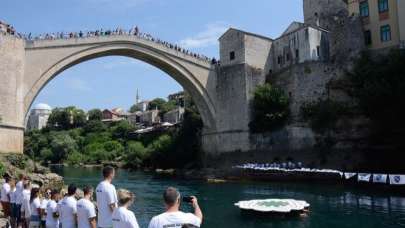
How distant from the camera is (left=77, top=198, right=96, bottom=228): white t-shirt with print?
19.2 feet

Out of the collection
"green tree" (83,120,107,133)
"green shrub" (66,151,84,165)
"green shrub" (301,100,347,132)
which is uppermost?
A: "green tree" (83,120,107,133)

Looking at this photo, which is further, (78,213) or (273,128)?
(273,128)

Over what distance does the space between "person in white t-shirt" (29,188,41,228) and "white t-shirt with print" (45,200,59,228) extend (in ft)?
2.10

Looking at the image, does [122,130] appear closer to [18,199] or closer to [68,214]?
[18,199]

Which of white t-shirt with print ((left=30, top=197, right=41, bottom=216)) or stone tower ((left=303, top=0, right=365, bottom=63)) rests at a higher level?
stone tower ((left=303, top=0, right=365, bottom=63))

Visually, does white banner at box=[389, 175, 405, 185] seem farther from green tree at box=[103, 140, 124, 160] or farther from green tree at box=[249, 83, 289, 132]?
green tree at box=[103, 140, 124, 160]

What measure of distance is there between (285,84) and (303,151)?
19.9ft

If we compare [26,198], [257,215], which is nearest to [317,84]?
[257,215]

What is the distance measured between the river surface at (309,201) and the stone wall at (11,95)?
806cm

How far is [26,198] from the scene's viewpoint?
8477 mm

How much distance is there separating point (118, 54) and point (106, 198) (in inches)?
1124

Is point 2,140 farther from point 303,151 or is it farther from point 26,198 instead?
point 303,151

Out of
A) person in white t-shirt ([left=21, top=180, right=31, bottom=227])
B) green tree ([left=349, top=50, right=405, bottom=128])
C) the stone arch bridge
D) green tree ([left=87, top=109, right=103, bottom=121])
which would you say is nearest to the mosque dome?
green tree ([left=87, top=109, right=103, bottom=121])

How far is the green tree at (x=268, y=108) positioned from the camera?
33344 mm
